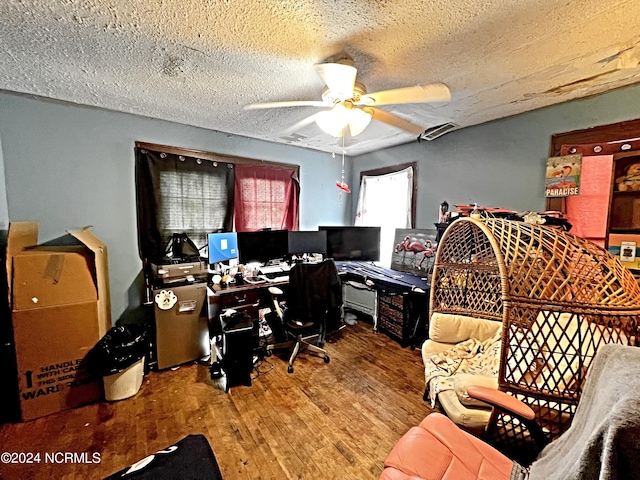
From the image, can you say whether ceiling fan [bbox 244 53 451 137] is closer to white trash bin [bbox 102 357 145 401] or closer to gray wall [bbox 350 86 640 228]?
gray wall [bbox 350 86 640 228]

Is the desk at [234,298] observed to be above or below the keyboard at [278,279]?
below

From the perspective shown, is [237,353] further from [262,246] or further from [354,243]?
[354,243]

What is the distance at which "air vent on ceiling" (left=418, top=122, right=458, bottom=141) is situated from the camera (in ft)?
9.39

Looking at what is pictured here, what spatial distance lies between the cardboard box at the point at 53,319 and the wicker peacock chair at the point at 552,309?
2691mm

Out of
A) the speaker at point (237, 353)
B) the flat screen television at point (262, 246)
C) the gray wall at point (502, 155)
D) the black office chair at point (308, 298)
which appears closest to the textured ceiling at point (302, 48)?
the gray wall at point (502, 155)

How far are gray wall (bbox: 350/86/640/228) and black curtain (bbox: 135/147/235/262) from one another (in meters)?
2.37

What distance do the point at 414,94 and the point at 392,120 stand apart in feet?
2.13

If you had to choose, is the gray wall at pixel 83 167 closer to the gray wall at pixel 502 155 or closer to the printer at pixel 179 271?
the printer at pixel 179 271

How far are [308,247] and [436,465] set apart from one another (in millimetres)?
2690

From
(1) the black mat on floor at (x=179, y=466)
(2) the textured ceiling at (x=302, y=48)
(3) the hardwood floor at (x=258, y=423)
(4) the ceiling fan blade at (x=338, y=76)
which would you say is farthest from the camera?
(3) the hardwood floor at (x=258, y=423)

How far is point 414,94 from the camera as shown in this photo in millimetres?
1659

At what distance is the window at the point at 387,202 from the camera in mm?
3566

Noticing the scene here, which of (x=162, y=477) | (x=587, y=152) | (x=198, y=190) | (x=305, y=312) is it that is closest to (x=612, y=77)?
(x=587, y=152)

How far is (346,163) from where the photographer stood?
4316mm
